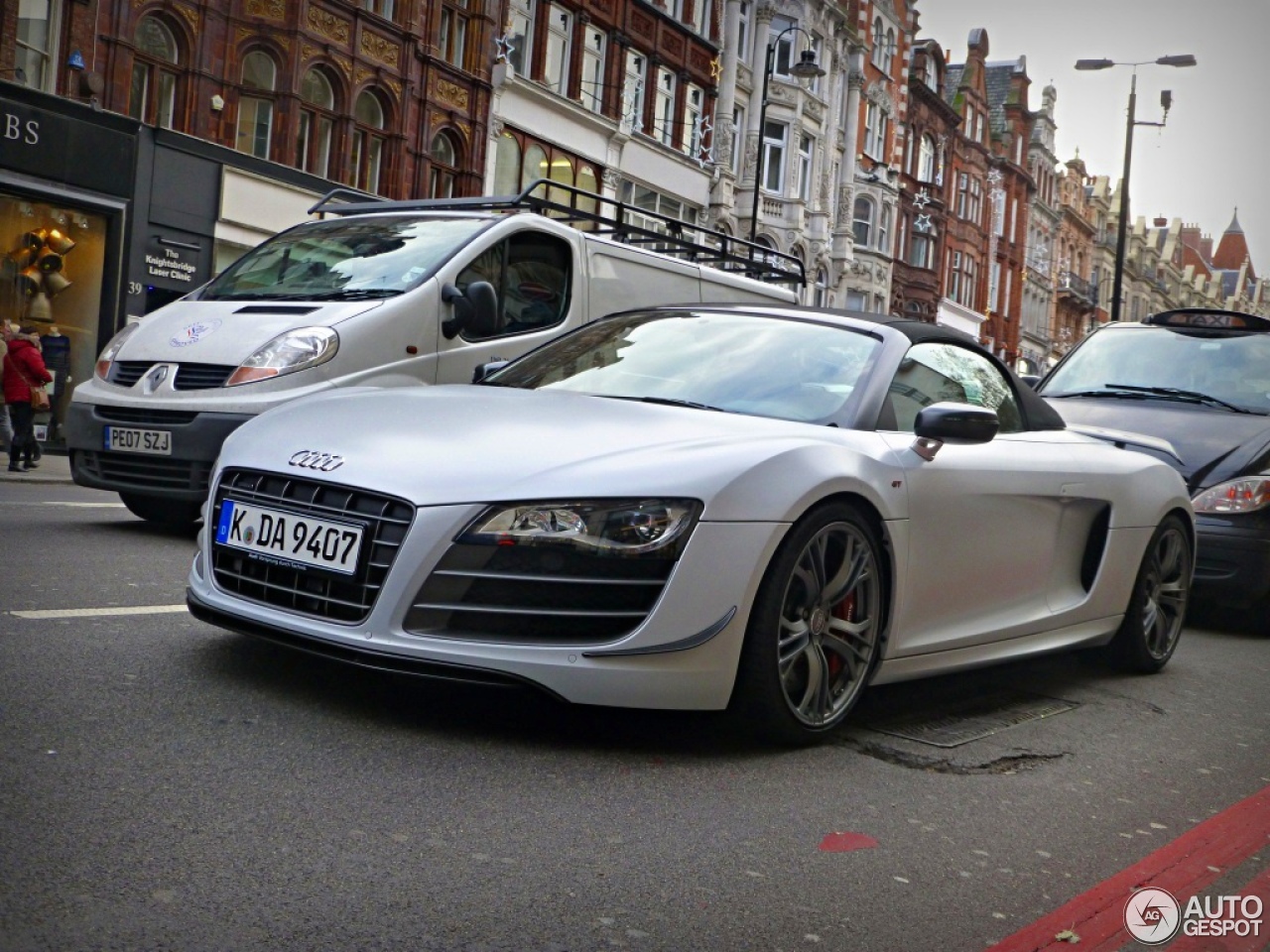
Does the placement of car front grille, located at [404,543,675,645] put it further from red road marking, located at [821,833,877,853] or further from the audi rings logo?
red road marking, located at [821,833,877,853]

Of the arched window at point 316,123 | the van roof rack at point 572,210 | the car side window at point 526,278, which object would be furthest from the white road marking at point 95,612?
the arched window at point 316,123

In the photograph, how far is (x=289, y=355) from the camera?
8.28 metres

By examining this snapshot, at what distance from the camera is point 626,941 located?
2.79 m

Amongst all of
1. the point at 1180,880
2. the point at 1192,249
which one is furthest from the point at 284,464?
the point at 1192,249

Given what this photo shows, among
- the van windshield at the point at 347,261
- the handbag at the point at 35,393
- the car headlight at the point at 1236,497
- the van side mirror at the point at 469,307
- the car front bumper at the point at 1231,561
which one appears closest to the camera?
the car front bumper at the point at 1231,561

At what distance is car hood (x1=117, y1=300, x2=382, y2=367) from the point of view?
328 inches

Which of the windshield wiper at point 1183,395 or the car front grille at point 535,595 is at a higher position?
the windshield wiper at point 1183,395

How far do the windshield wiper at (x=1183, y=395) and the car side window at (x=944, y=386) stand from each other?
13.0ft

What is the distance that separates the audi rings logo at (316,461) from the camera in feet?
13.9

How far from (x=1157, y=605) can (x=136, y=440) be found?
17.2ft

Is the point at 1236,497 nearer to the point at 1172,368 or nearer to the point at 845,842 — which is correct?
the point at 1172,368

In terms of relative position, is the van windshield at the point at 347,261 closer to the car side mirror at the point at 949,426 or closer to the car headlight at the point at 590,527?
the car side mirror at the point at 949,426

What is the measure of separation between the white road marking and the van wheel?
296 cm

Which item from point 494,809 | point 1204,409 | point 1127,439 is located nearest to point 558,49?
point 1204,409
